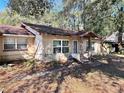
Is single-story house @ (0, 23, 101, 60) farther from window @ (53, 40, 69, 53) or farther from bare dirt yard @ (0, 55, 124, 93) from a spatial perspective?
bare dirt yard @ (0, 55, 124, 93)

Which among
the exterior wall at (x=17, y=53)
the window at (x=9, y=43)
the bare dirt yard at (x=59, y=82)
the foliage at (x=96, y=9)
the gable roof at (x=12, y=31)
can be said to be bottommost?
the bare dirt yard at (x=59, y=82)

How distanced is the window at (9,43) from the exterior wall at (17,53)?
15.5 inches

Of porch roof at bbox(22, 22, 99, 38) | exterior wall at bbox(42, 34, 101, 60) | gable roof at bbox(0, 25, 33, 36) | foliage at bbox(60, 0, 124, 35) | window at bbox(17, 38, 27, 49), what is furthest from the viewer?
foliage at bbox(60, 0, 124, 35)

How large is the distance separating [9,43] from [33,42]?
303 cm

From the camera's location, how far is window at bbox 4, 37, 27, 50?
69.1 ft

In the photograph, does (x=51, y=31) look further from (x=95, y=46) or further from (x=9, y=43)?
(x=95, y=46)

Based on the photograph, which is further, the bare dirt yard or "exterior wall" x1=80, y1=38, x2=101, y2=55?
"exterior wall" x1=80, y1=38, x2=101, y2=55

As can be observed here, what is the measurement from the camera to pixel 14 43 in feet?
71.3

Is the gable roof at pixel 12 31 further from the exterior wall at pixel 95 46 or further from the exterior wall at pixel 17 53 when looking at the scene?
the exterior wall at pixel 95 46

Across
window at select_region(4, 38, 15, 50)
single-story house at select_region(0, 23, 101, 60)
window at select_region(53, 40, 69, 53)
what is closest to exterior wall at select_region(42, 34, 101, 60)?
single-story house at select_region(0, 23, 101, 60)

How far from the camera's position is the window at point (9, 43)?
20953 mm

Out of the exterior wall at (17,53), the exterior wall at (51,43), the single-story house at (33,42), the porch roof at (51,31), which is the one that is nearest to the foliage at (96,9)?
the porch roof at (51,31)

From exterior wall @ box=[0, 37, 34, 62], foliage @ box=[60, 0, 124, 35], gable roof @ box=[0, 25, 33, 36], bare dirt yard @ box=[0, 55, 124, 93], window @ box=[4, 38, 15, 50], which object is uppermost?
foliage @ box=[60, 0, 124, 35]

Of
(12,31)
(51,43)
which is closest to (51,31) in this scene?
(51,43)
